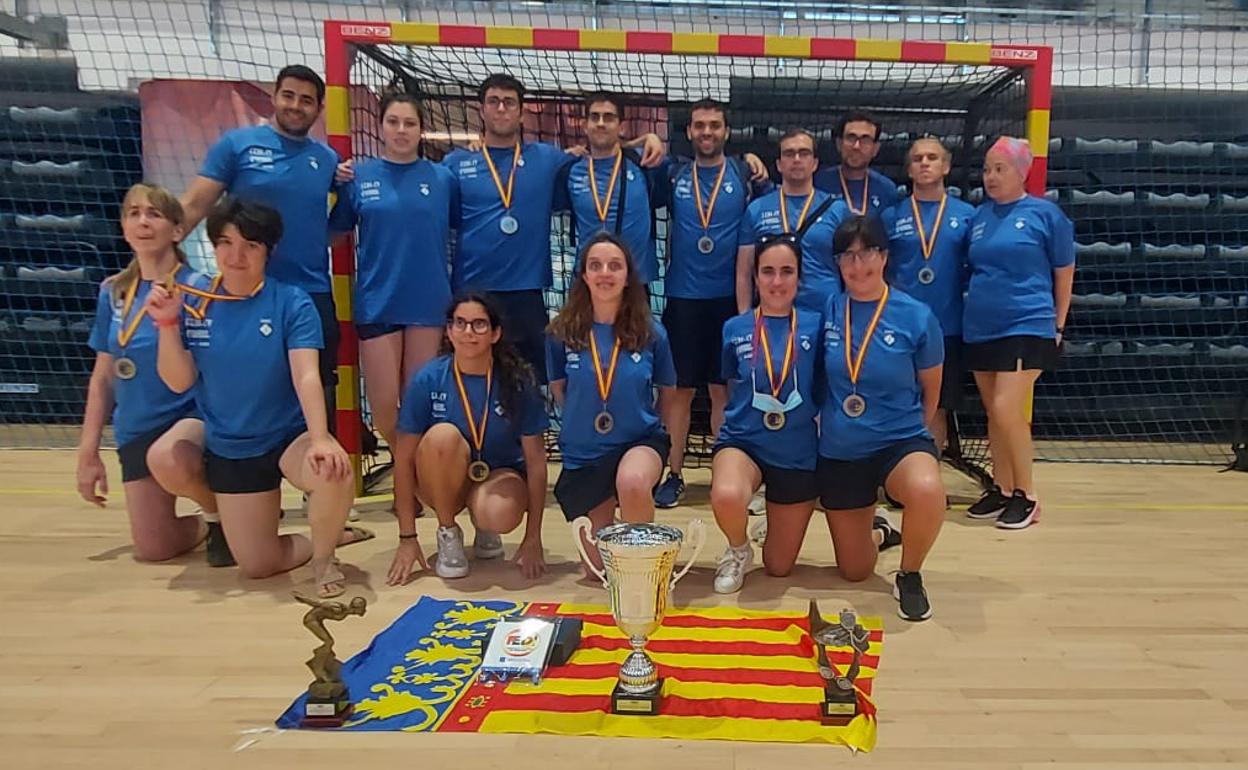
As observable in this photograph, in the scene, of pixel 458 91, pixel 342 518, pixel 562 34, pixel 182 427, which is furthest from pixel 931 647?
pixel 458 91

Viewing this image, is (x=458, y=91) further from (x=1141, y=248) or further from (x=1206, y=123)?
(x=1206, y=123)

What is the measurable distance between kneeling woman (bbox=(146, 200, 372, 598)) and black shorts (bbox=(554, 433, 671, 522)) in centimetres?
A: 70

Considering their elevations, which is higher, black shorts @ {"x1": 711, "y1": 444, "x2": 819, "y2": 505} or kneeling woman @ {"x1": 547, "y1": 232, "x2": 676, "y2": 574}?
kneeling woman @ {"x1": 547, "y1": 232, "x2": 676, "y2": 574}

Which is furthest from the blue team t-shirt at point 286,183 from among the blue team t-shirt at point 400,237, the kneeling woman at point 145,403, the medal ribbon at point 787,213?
the medal ribbon at point 787,213

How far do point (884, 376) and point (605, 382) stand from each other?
866 millimetres

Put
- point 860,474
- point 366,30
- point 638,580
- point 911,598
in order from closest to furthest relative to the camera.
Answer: point 638,580 < point 911,598 < point 860,474 < point 366,30

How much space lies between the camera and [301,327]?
9.43 feet

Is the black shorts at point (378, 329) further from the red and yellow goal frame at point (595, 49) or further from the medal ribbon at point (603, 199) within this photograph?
the medal ribbon at point (603, 199)

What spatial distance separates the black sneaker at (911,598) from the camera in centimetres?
271

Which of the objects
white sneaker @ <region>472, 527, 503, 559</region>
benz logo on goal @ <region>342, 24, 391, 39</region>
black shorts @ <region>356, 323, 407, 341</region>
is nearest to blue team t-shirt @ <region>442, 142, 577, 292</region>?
black shorts @ <region>356, 323, 407, 341</region>

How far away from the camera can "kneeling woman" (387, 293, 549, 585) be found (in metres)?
2.98

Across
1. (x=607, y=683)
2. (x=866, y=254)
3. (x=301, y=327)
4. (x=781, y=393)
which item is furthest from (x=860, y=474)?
(x=301, y=327)

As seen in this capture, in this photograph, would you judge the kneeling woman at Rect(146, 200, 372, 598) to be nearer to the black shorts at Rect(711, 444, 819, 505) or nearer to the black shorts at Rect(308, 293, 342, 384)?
the black shorts at Rect(308, 293, 342, 384)

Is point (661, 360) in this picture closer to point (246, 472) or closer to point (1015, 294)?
point (246, 472)
